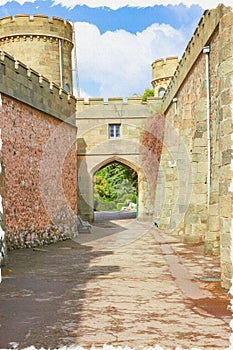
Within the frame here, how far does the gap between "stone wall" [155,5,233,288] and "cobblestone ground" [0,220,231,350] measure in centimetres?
97

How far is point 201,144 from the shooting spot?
12.4 meters

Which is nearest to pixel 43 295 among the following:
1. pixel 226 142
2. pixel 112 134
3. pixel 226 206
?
pixel 226 206

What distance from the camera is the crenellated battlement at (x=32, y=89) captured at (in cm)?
1181

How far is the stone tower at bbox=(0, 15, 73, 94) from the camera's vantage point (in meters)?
21.4

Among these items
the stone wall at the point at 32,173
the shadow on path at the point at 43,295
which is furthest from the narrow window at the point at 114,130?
the shadow on path at the point at 43,295

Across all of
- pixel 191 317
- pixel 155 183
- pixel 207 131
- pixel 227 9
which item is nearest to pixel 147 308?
pixel 191 317

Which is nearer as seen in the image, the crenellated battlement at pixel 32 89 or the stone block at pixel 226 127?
the stone block at pixel 226 127

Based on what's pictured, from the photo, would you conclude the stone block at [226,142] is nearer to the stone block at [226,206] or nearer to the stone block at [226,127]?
the stone block at [226,127]

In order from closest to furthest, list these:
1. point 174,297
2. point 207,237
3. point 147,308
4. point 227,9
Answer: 1. point 147,308
2. point 174,297
3. point 227,9
4. point 207,237

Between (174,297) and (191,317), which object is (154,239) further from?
(191,317)

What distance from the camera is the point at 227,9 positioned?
684 cm

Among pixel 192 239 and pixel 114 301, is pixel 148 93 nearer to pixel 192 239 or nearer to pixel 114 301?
pixel 192 239

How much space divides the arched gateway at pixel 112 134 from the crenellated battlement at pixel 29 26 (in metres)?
3.78

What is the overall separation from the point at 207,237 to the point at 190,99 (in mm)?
6365
